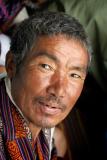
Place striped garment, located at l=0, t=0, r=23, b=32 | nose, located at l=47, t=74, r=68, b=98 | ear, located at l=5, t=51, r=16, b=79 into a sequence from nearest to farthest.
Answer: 1. nose, located at l=47, t=74, r=68, b=98
2. ear, located at l=5, t=51, r=16, b=79
3. striped garment, located at l=0, t=0, r=23, b=32

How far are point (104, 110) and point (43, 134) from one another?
73 cm

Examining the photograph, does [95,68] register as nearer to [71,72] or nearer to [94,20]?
[94,20]

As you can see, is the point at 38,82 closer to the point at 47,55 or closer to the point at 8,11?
the point at 47,55

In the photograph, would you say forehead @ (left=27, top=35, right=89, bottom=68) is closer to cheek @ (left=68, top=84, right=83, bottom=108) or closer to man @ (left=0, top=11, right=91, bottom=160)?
man @ (left=0, top=11, right=91, bottom=160)

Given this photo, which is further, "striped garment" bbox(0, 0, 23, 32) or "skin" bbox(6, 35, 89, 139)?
"striped garment" bbox(0, 0, 23, 32)

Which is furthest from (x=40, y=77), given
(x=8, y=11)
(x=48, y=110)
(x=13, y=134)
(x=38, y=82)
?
(x=8, y=11)

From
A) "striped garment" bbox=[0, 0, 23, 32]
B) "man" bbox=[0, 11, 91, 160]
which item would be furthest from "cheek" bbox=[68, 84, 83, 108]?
"striped garment" bbox=[0, 0, 23, 32]

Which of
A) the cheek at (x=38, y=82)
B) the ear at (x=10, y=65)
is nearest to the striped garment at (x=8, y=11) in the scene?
the ear at (x=10, y=65)

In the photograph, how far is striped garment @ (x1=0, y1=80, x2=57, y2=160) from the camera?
130 cm

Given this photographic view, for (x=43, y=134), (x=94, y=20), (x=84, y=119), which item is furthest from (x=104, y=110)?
(x=43, y=134)

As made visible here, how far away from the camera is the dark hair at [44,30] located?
1334 millimetres

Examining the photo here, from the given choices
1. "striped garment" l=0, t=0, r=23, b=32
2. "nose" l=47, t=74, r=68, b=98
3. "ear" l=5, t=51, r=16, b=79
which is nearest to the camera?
"nose" l=47, t=74, r=68, b=98

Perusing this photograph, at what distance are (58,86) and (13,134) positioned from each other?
0.24 meters

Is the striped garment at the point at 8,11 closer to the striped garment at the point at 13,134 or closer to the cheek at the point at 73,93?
the striped garment at the point at 13,134
